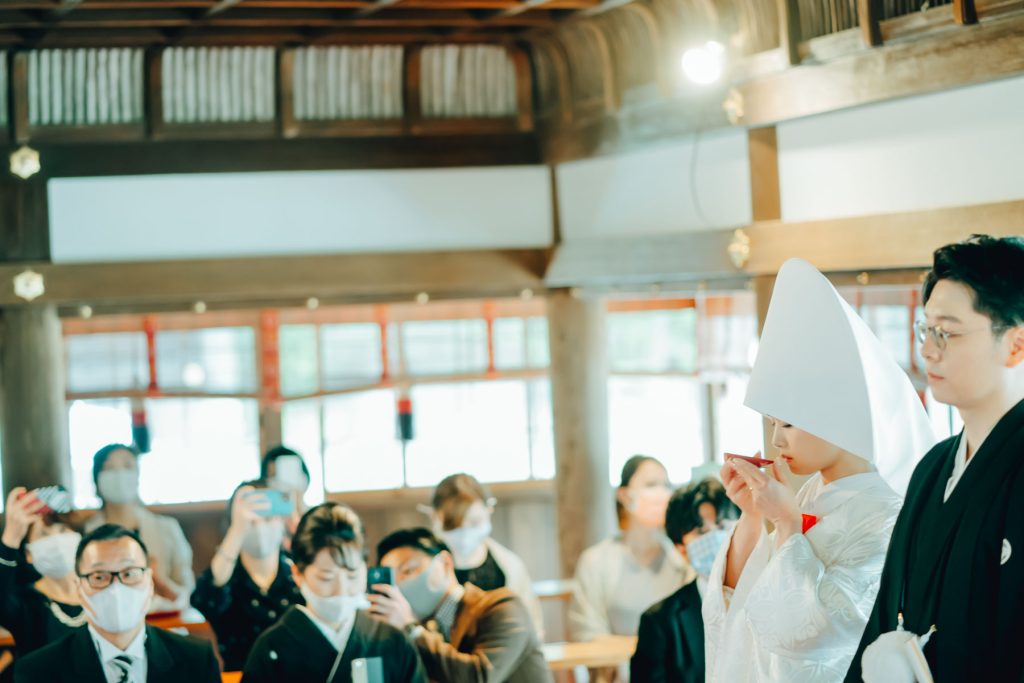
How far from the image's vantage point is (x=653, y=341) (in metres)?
8.35

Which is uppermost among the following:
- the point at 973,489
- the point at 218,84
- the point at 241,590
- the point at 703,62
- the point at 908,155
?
the point at 218,84

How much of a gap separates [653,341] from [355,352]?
211 cm

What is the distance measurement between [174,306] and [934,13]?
11.4 feet

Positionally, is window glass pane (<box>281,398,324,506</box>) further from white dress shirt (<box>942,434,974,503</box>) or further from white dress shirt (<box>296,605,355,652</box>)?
white dress shirt (<box>942,434,974,503</box>)

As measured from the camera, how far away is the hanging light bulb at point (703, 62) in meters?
4.70

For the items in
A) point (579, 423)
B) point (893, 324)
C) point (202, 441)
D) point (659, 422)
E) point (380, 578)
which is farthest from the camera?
point (202, 441)

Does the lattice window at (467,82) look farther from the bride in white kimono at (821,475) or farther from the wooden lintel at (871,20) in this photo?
the bride in white kimono at (821,475)

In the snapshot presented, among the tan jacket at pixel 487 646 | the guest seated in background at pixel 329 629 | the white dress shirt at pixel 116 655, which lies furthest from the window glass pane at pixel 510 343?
the white dress shirt at pixel 116 655

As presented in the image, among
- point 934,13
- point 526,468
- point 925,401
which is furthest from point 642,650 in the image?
point 526,468

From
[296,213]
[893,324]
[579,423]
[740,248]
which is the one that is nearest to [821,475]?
[740,248]

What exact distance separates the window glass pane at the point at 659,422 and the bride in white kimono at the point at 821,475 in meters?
5.14

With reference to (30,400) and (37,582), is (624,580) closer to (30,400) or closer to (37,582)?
(37,582)

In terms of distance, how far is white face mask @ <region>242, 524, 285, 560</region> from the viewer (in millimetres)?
4797

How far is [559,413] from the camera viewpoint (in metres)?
6.16
